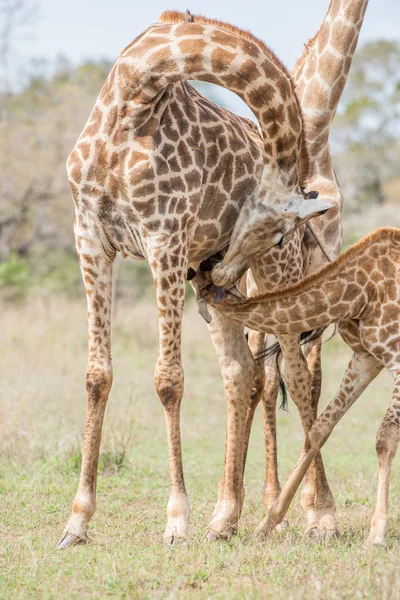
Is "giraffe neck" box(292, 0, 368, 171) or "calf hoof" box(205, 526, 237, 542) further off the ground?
"giraffe neck" box(292, 0, 368, 171)

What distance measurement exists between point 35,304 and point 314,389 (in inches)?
378

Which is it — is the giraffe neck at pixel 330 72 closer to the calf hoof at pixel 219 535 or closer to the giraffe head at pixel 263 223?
the giraffe head at pixel 263 223

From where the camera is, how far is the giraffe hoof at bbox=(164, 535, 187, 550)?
4523mm

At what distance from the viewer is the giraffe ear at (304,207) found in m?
4.87

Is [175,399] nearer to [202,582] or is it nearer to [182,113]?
[202,582]

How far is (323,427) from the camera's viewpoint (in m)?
5.02

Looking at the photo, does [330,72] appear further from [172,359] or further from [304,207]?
[172,359]

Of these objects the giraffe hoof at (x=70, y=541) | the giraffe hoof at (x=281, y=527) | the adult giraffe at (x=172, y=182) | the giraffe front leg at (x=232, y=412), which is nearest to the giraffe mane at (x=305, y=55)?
the adult giraffe at (x=172, y=182)

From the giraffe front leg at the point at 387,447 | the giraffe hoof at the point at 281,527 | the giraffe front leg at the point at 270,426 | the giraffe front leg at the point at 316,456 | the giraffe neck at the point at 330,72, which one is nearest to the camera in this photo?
the giraffe front leg at the point at 387,447

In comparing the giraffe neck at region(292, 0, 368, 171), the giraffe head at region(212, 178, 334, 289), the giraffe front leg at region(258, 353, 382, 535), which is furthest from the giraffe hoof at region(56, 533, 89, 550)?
the giraffe neck at region(292, 0, 368, 171)

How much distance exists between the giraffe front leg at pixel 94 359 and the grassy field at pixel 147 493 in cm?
32

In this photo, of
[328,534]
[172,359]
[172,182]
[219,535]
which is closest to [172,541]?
[219,535]

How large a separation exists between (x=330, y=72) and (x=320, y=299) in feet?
7.08

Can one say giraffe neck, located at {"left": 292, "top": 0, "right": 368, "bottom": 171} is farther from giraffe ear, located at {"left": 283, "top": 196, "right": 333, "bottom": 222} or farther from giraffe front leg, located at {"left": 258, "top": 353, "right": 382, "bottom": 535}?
giraffe front leg, located at {"left": 258, "top": 353, "right": 382, "bottom": 535}
